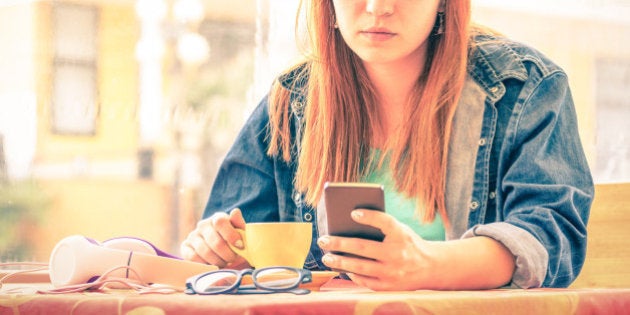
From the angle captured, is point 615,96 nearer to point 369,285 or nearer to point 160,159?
point 160,159

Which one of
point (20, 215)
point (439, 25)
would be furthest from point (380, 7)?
point (20, 215)

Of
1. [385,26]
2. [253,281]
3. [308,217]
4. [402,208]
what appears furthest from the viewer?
[308,217]

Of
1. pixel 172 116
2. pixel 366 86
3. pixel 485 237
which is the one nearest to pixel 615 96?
pixel 172 116

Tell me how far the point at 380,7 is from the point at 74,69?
Answer: 3.32 metres

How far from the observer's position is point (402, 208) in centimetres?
118

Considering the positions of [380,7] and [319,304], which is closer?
[319,304]

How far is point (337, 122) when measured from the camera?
3.98 ft

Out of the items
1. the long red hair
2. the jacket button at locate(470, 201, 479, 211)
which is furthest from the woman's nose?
the jacket button at locate(470, 201, 479, 211)

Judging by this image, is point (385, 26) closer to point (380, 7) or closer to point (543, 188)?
point (380, 7)

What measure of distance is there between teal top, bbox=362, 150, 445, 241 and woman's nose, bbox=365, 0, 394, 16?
0.83 ft

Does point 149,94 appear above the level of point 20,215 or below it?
above

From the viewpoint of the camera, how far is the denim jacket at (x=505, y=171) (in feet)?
2.95

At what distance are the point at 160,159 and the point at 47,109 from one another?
1.51 meters

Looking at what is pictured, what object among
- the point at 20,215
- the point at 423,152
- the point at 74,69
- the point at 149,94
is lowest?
the point at 20,215
